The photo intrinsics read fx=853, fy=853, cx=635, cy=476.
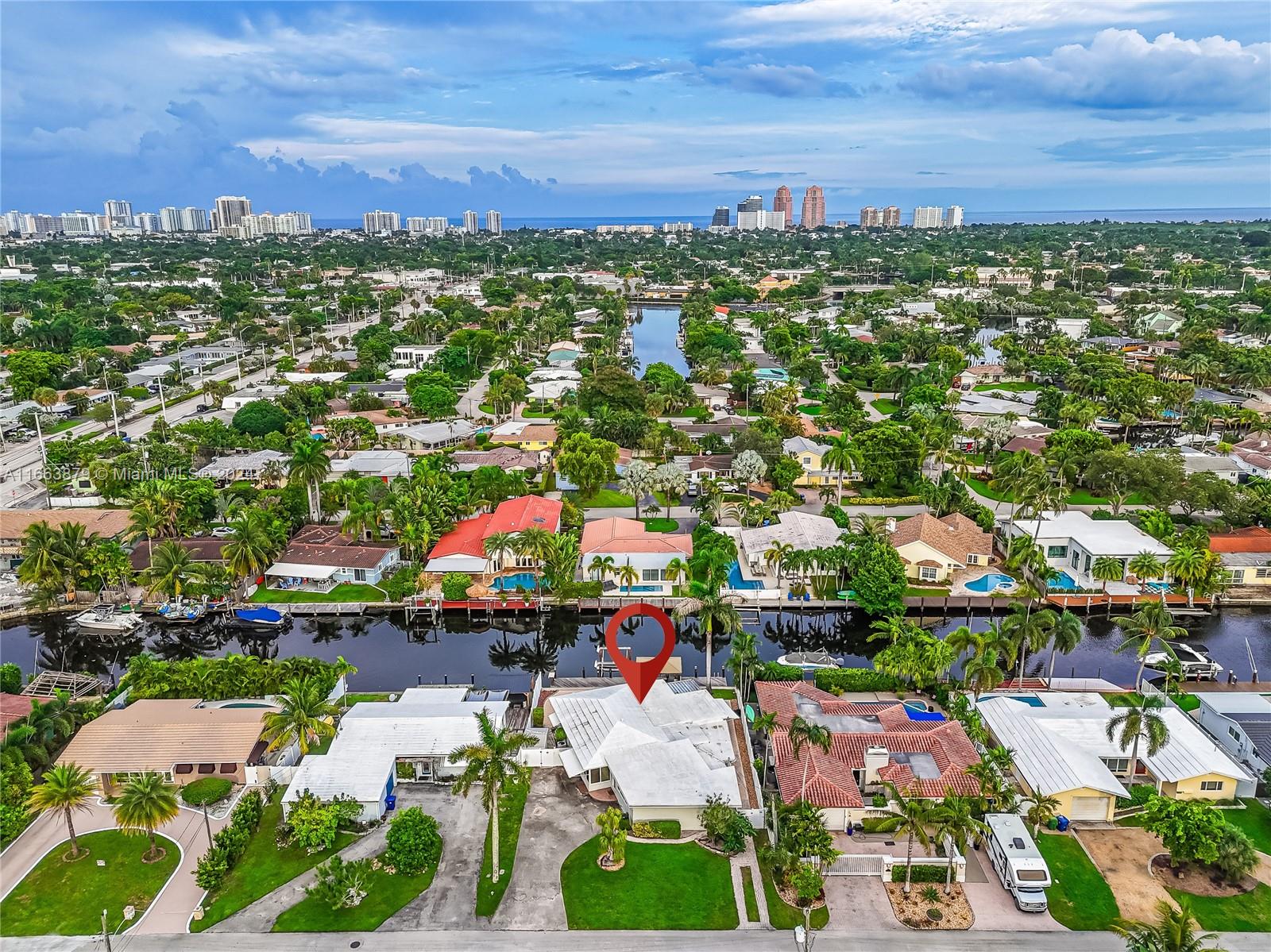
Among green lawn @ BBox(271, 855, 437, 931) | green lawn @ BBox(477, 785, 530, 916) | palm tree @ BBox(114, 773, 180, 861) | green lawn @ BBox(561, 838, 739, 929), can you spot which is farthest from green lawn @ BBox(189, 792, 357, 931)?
green lawn @ BBox(561, 838, 739, 929)

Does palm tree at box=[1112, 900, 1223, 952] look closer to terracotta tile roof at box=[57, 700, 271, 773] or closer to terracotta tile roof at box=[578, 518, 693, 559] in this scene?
terracotta tile roof at box=[57, 700, 271, 773]

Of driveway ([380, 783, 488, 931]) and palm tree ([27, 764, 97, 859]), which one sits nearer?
driveway ([380, 783, 488, 931])

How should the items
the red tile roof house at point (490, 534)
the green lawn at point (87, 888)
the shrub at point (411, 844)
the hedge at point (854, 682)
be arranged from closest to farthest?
the green lawn at point (87, 888) < the shrub at point (411, 844) < the hedge at point (854, 682) < the red tile roof house at point (490, 534)

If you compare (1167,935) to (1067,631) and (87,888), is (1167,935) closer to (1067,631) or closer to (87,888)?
(1067,631)

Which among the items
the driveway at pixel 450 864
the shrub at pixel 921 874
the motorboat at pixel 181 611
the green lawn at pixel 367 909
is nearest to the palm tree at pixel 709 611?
the shrub at pixel 921 874

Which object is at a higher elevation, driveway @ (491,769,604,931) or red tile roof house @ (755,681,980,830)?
red tile roof house @ (755,681,980,830)

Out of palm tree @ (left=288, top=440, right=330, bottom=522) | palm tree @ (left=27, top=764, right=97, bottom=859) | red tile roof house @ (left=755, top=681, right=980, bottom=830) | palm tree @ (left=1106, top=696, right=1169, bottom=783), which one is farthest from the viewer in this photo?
palm tree @ (left=288, top=440, right=330, bottom=522)

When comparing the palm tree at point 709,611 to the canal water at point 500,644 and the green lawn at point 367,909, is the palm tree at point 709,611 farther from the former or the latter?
the green lawn at point 367,909

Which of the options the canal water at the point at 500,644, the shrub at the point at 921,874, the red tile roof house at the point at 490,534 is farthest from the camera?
the red tile roof house at the point at 490,534
